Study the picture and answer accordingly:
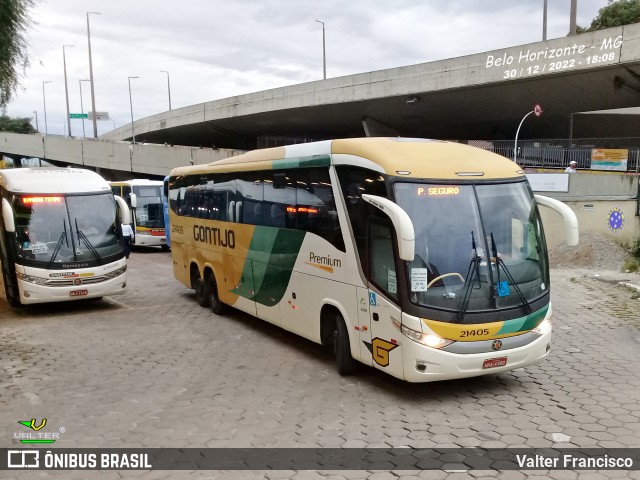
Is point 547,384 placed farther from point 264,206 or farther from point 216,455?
point 264,206

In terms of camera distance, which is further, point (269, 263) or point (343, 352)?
point (269, 263)

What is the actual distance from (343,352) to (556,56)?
2346cm

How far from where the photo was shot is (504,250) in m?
6.76

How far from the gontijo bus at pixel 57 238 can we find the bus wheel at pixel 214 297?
2188 mm

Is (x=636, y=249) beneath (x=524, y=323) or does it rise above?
beneath

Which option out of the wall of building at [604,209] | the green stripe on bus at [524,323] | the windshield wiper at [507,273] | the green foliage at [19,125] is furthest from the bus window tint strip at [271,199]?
the green foliage at [19,125]

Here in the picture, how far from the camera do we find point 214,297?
12.3 metres

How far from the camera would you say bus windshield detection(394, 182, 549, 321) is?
6473 millimetres

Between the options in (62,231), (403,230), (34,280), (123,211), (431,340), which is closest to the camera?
(403,230)

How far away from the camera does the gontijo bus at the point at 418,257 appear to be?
645 cm

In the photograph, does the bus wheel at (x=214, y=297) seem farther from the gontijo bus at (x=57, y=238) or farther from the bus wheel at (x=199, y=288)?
the gontijo bus at (x=57, y=238)

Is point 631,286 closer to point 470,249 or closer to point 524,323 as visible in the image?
point 524,323

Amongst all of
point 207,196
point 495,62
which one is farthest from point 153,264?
point 495,62

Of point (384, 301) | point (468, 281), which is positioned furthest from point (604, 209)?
point (384, 301)
